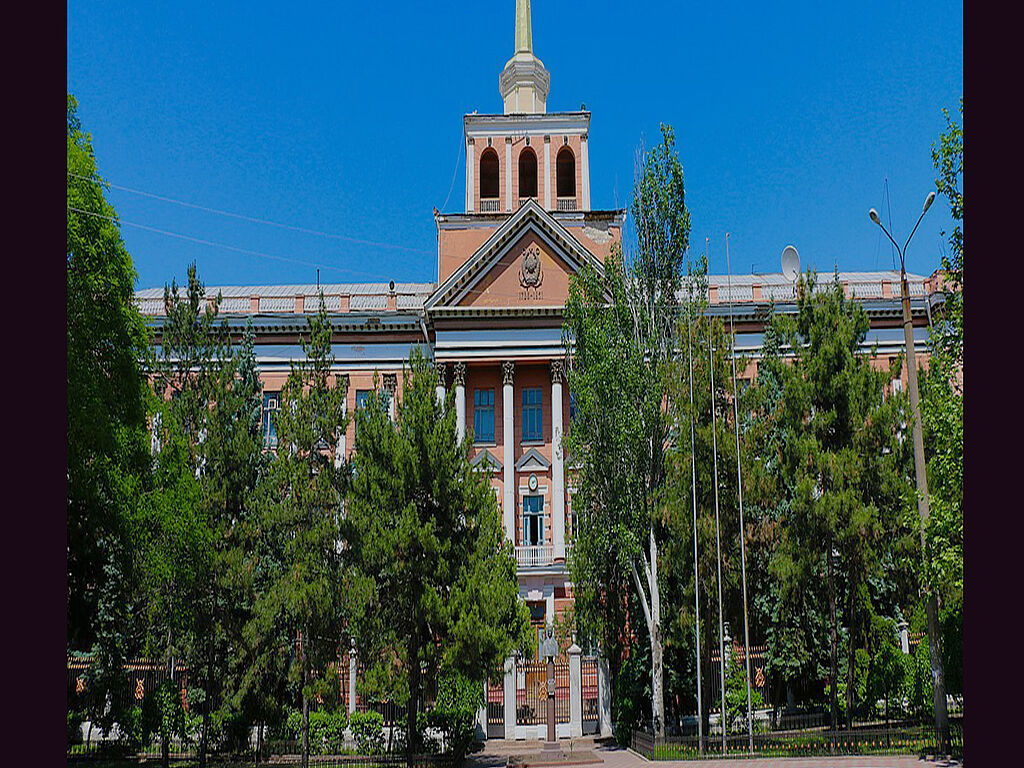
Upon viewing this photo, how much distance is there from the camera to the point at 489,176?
48.2 metres

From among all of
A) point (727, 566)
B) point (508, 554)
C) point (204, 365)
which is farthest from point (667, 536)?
point (204, 365)

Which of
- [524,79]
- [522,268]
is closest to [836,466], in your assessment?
[522,268]

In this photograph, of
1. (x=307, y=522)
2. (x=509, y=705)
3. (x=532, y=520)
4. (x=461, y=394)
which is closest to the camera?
(x=307, y=522)

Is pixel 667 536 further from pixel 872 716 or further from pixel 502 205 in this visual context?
pixel 502 205

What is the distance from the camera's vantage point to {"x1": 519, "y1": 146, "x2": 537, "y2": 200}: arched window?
4794 centimetres

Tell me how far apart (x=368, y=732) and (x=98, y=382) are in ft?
41.3

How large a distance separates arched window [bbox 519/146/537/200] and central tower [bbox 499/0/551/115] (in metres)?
3.32

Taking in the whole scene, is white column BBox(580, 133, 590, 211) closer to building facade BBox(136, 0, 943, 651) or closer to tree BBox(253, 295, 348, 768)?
building facade BBox(136, 0, 943, 651)

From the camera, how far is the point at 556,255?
39.4m

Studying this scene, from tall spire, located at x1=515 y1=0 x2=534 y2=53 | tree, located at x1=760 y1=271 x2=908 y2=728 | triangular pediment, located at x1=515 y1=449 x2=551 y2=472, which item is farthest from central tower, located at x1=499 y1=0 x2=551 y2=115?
tree, located at x1=760 y1=271 x2=908 y2=728

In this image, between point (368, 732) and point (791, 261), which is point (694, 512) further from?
point (791, 261)

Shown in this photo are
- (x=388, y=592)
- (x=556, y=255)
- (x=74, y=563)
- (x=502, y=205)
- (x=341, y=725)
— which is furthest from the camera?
(x=502, y=205)

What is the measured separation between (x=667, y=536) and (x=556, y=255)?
16206mm

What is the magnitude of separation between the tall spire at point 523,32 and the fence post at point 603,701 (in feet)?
114
